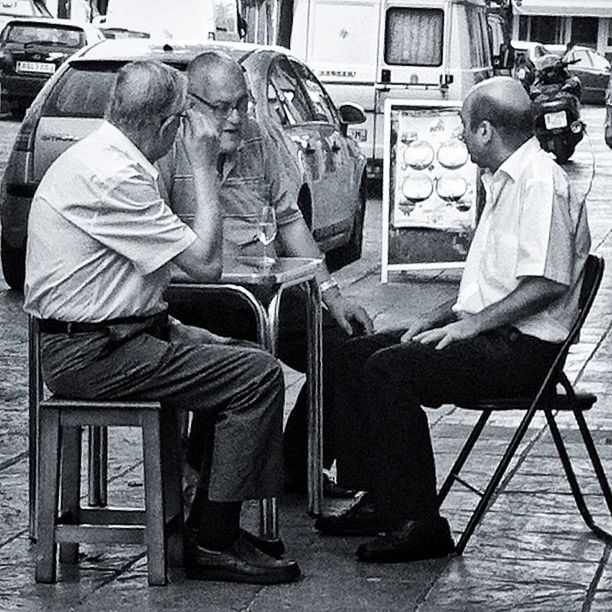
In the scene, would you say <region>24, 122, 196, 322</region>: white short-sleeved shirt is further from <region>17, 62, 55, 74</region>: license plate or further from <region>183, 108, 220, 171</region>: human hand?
<region>17, 62, 55, 74</region>: license plate

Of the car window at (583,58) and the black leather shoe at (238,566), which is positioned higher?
the black leather shoe at (238,566)

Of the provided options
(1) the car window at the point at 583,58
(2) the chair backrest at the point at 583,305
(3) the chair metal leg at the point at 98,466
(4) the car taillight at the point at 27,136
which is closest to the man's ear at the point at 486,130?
(2) the chair backrest at the point at 583,305

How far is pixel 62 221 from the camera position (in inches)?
224

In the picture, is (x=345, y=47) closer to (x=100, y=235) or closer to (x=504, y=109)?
(x=504, y=109)

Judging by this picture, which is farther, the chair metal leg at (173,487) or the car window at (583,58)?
the car window at (583,58)

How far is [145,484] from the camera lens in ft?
18.7

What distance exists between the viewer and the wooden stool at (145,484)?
569 cm

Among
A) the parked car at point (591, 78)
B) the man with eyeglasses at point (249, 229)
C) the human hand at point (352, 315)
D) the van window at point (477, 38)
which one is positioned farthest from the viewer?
the parked car at point (591, 78)

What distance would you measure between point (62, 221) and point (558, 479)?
2510 millimetres

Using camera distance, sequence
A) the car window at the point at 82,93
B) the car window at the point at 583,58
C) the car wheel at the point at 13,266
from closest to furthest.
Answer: the car window at the point at 82,93 → the car wheel at the point at 13,266 → the car window at the point at 583,58

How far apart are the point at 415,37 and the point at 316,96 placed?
23.2 feet

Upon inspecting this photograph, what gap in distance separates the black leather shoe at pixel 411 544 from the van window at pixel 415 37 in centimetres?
1554

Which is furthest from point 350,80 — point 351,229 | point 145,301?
point 145,301

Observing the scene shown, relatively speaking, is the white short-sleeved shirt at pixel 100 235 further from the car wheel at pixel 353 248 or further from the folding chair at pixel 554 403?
the car wheel at pixel 353 248
